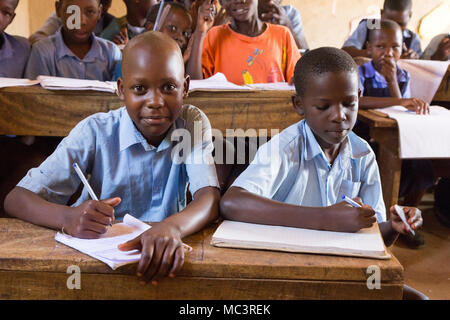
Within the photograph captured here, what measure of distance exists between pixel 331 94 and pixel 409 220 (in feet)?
1.25

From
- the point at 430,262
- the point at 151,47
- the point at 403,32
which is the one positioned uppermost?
the point at 151,47

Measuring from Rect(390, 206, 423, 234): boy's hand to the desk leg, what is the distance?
0.87m

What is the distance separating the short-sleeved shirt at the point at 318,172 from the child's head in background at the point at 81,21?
56.3 inches

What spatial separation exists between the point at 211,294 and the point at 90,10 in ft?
6.31

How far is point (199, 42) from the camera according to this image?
2439mm

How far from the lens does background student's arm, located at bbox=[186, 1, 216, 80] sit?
2422 mm

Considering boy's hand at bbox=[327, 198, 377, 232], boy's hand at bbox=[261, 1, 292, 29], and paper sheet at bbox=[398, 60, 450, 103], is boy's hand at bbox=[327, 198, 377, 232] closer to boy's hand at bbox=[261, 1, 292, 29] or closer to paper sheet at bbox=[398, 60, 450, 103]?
paper sheet at bbox=[398, 60, 450, 103]

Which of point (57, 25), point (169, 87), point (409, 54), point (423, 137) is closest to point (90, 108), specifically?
point (169, 87)

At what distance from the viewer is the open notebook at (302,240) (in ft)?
2.86

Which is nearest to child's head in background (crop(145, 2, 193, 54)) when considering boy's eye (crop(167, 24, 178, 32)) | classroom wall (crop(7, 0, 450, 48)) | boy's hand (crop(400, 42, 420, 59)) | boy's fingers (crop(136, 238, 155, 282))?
boy's eye (crop(167, 24, 178, 32))

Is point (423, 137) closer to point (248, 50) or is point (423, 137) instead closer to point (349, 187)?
point (349, 187)

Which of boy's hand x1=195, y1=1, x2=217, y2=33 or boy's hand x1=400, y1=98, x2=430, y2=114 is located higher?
boy's hand x1=195, y1=1, x2=217, y2=33

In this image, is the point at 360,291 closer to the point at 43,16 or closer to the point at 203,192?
the point at 203,192

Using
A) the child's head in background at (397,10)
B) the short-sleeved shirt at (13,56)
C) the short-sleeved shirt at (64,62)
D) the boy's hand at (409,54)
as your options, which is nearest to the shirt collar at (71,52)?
the short-sleeved shirt at (64,62)
